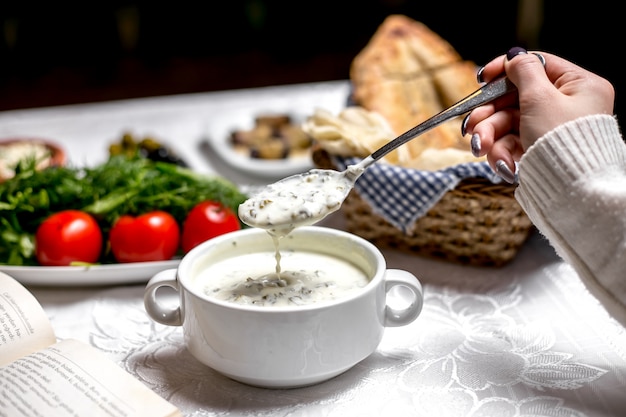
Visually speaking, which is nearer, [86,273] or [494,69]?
[494,69]

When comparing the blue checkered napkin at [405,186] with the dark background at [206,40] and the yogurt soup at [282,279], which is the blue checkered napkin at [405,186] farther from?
the dark background at [206,40]

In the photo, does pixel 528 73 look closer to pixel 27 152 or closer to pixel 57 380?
pixel 57 380

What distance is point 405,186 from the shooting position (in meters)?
1.48

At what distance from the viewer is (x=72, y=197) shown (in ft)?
5.30

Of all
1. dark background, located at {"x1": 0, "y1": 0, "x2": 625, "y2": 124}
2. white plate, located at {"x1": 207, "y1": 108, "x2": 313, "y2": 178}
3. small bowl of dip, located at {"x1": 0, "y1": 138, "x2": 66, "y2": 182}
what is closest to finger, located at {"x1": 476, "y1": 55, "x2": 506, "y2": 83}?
white plate, located at {"x1": 207, "y1": 108, "x2": 313, "y2": 178}

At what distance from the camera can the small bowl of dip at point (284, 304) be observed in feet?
3.50

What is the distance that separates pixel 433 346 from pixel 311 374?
27 centimetres

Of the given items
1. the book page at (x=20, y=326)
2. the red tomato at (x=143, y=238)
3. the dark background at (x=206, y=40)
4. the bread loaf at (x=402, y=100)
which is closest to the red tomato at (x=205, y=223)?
the red tomato at (x=143, y=238)

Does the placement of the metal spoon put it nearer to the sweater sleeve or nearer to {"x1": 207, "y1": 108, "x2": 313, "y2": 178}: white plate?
the sweater sleeve

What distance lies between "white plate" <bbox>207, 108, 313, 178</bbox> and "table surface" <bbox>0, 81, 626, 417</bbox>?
319mm

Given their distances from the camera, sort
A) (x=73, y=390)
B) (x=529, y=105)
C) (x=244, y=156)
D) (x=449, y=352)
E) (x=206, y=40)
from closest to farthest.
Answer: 1. (x=73, y=390)
2. (x=529, y=105)
3. (x=449, y=352)
4. (x=244, y=156)
5. (x=206, y=40)

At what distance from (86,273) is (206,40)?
4.14m

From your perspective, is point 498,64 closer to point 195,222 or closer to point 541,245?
point 541,245

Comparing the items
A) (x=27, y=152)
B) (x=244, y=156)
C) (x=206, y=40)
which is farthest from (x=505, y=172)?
(x=206, y=40)
